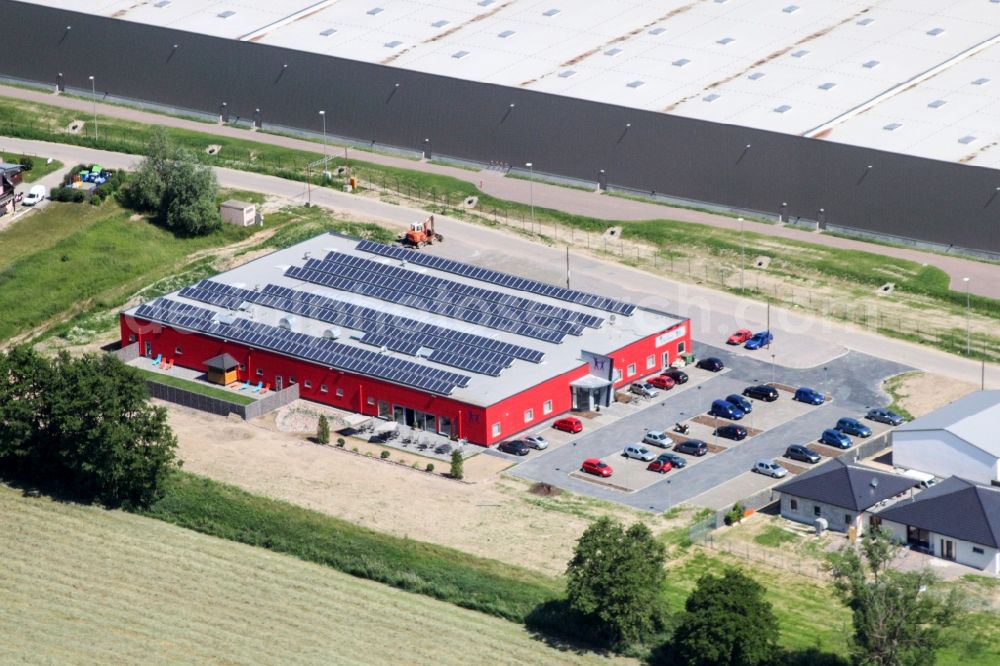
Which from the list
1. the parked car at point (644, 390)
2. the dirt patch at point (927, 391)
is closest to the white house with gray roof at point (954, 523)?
the dirt patch at point (927, 391)

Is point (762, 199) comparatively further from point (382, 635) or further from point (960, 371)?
point (382, 635)

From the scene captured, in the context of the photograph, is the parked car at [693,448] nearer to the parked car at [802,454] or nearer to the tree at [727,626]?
the parked car at [802,454]

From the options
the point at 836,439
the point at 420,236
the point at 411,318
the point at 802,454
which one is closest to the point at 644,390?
the point at 802,454

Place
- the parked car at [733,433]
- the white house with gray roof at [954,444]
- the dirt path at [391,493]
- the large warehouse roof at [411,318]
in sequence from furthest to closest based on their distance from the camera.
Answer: the large warehouse roof at [411,318]
the parked car at [733,433]
the white house with gray roof at [954,444]
the dirt path at [391,493]

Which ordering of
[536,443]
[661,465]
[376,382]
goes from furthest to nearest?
[376,382] < [536,443] < [661,465]

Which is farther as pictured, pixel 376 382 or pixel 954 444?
pixel 376 382

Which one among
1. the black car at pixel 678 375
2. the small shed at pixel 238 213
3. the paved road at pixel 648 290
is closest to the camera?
the black car at pixel 678 375

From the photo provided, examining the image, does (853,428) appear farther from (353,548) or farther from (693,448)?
(353,548)
